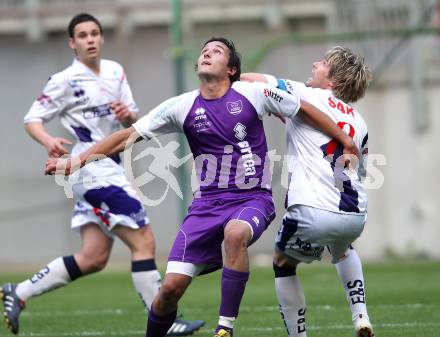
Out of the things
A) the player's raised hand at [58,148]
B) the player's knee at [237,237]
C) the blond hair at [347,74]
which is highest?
the blond hair at [347,74]

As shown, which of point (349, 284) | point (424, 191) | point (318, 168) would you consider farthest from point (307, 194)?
point (424, 191)

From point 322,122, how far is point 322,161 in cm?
22

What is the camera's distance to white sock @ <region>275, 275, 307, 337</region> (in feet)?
21.3

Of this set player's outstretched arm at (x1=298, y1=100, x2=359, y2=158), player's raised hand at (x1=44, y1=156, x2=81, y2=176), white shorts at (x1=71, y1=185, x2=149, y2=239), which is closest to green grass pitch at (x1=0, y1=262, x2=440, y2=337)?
white shorts at (x1=71, y1=185, x2=149, y2=239)

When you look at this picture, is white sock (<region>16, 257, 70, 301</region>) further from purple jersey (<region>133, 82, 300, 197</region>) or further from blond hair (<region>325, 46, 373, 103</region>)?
blond hair (<region>325, 46, 373, 103</region>)

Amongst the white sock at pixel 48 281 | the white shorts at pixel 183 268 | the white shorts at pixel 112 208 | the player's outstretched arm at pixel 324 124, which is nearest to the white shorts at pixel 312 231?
the player's outstretched arm at pixel 324 124

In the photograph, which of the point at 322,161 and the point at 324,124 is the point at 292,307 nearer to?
the point at 322,161

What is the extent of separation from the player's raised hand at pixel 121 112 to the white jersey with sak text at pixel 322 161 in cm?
172

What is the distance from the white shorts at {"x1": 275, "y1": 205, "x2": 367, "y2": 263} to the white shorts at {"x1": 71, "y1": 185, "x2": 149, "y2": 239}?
1.76 metres

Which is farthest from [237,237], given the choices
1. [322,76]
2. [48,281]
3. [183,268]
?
[48,281]

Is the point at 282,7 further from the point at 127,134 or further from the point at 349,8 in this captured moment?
the point at 127,134

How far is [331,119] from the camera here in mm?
6387

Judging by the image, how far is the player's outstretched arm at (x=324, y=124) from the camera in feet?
20.8

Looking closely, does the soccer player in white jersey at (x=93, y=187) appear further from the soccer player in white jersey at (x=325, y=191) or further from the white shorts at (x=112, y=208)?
the soccer player in white jersey at (x=325, y=191)
